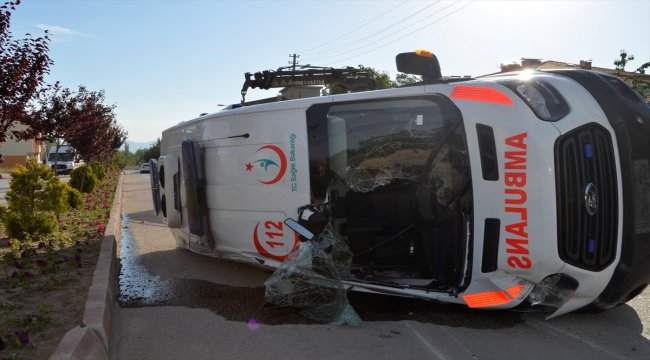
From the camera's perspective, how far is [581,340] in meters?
3.94

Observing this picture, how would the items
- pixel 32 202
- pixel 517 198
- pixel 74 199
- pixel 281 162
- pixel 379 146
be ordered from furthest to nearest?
pixel 74 199
pixel 32 202
pixel 281 162
pixel 379 146
pixel 517 198

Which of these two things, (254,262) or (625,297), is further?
(254,262)

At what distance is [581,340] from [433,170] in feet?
5.85

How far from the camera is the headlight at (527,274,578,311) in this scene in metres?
3.81

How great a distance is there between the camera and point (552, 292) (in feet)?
12.8

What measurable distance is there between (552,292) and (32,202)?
6.97 metres

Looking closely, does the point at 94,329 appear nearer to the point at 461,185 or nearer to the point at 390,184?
the point at 390,184

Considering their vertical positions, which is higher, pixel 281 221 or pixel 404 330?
pixel 281 221

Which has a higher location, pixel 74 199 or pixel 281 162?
pixel 281 162

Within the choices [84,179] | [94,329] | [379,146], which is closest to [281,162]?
[379,146]

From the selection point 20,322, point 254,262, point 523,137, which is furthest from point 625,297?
point 20,322

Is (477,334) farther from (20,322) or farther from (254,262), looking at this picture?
(20,322)

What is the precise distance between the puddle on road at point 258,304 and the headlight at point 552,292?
0.46 metres

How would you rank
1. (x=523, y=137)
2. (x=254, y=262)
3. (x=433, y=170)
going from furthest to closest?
(x=254, y=262), (x=433, y=170), (x=523, y=137)
